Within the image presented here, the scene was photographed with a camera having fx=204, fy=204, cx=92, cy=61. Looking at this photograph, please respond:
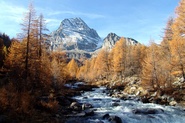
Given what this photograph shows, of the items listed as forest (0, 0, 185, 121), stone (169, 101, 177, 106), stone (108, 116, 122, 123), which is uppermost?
forest (0, 0, 185, 121)

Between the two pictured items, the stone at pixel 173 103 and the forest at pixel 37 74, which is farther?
the stone at pixel 173 103

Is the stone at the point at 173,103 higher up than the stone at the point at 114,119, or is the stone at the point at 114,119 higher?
the stone at the point at 173,103

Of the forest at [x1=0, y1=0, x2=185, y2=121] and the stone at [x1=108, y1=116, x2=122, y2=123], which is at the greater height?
the forest at [x1=0, y1=0, x2=185, y2=121]

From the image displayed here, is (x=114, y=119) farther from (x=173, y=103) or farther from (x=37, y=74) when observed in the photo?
(x=37, y=74)

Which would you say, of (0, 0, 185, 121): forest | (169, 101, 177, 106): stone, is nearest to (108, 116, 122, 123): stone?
(0, 0, 185, 121): forest

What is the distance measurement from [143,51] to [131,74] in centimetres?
1303

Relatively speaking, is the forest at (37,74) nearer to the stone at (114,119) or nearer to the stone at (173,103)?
the stone at (173,103)

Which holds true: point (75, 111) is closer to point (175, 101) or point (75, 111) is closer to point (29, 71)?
point (29, 71)

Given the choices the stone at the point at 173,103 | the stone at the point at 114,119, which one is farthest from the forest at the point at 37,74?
the stone at the point at 114,119

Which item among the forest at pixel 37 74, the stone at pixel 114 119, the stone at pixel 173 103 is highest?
the forest at pixel 37 74

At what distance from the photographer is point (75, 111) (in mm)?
23672

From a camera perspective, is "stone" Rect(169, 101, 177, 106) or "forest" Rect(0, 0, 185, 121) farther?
"stone" Rect(169, 101, 177, 106)

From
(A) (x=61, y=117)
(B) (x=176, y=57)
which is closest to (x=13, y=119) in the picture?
(A) (x=61, y=117)

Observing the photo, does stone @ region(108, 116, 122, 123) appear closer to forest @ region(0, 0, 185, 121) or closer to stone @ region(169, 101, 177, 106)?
forest @ region(0, 0, 185, 121)
